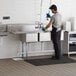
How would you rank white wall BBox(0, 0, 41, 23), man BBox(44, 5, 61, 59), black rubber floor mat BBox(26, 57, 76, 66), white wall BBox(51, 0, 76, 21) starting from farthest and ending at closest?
white wall BBox(51, 0, 76, 21)
white wall BBox(0, 0, 41, 23)
man BBox(44, 5, 61, 59)
black rubber floor mat BBox(26, 57, 76, 66)

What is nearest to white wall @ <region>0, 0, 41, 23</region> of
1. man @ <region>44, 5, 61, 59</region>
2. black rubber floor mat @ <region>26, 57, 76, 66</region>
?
man @ <region>44, 5, 61, 59</region>

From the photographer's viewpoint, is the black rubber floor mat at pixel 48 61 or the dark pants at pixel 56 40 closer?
the black rubber floor mat at pixel 48 61

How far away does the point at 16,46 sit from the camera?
7.13 meters

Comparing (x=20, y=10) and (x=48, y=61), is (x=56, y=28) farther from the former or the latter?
(x=20, y=10)

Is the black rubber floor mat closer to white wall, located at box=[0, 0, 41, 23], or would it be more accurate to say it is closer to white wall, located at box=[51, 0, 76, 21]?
white wall, located at box=[0, 0, 41, 23]

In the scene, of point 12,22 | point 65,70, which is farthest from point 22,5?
point 65,70

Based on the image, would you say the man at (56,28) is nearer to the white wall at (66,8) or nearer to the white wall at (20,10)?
the white wall at (20,10)

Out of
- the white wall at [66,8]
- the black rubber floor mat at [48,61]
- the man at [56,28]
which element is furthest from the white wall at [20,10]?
the black rubber floor mat at [48,61]

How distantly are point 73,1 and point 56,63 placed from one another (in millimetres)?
2296

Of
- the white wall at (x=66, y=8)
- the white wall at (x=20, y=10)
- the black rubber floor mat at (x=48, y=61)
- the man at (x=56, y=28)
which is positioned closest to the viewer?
the black rubber floor mat at (x=48, y=61)

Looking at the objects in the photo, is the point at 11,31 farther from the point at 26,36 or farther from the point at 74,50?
the point at 74,50

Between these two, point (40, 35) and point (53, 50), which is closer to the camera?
point (40, 35)

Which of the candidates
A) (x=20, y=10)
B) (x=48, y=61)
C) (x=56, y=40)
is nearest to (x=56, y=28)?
(x=56, y=40)

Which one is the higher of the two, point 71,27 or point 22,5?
point 22,5
